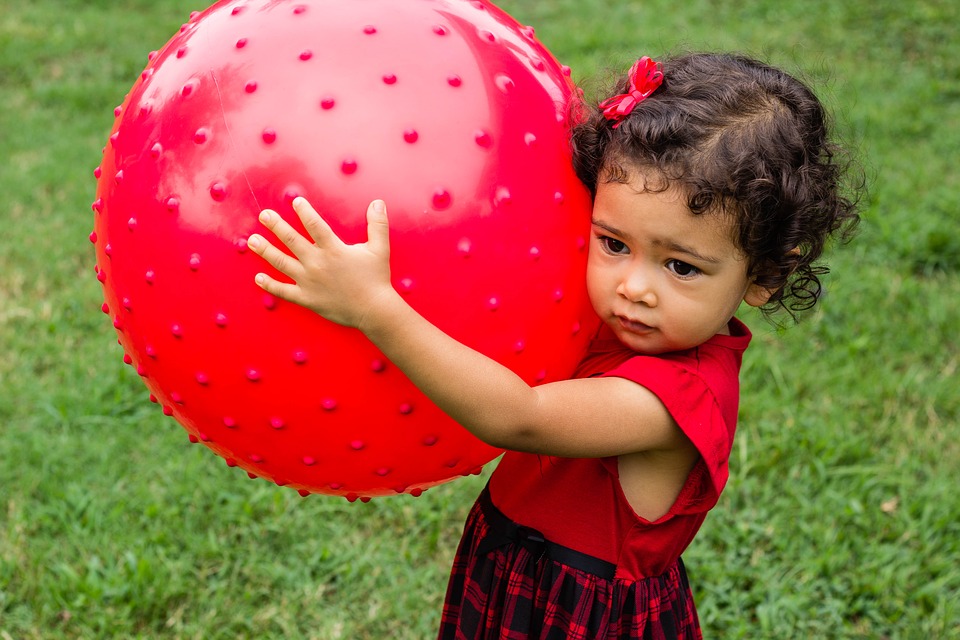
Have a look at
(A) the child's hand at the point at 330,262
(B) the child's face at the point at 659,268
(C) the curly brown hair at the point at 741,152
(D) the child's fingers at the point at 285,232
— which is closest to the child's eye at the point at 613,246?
(B) the child's face at the point at 659,268

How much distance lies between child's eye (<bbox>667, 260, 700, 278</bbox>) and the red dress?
18cm

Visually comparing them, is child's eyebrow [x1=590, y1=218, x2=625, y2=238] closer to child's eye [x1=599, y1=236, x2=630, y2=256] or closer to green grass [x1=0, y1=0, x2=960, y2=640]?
child's eye [x1=599, y1=236, x2=630, y2=256]

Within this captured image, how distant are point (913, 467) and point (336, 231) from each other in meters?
2.97

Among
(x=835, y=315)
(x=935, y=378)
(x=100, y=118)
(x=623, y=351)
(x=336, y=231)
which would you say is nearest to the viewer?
(x=336, y=231)

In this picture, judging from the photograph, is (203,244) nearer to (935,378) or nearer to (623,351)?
(623,351)

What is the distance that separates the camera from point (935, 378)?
4383 millimetres

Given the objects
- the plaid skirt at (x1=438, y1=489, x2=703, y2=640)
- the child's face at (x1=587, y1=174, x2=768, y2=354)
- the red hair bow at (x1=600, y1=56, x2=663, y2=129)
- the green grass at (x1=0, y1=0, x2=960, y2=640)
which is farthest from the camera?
the green grass at (x1=0, y1=0, x2=960, y2=640)

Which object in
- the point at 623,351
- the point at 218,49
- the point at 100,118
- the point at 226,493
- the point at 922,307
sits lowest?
the point at 922,307

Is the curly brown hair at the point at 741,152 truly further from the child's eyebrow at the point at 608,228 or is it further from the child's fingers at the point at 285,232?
the child's fingers at the point at 285,232

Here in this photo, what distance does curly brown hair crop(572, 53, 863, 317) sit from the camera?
1801 mm

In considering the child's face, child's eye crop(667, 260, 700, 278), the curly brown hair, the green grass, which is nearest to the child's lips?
the child's face

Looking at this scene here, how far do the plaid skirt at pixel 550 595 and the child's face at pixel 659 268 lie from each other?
1.84ft

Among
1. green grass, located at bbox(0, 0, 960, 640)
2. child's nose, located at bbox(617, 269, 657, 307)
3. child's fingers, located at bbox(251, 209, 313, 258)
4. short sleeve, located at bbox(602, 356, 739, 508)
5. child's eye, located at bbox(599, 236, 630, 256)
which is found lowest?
green grass, located at bbox(0, 0, 960, 640)

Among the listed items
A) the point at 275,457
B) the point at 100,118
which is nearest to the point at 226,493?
the point at 275,457
